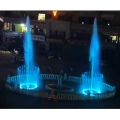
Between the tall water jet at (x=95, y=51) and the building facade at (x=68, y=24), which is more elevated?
the building facade at (x=68, y=24)

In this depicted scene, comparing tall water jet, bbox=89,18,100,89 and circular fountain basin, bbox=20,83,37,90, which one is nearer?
circular fountain basin, bbox=20,83,37,90

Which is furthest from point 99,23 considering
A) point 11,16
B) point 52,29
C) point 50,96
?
point 50,96

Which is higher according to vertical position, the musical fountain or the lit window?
the lit window

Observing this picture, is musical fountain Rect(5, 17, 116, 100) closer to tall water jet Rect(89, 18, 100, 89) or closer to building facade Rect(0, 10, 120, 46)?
tall water jet Rect(89, 18, 100, 89)

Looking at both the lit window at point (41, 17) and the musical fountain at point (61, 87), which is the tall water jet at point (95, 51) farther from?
the lit window at point (41, 17)

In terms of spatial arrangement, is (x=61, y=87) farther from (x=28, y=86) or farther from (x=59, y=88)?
(x=28, y=86)

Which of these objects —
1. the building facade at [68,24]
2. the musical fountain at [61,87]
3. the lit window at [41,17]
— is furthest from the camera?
the lit window at [41,17]

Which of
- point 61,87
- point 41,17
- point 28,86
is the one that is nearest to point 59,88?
point 61,87

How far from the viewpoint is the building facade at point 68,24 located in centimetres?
3091

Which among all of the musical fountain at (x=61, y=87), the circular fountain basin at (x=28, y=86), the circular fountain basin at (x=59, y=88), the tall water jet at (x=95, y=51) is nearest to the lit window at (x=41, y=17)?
the tall water jet at (x=95, y=51)

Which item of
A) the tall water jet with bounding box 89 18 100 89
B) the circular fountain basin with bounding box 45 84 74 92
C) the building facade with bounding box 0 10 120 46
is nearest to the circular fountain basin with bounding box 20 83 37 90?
the circular fountain basin with bounding box 45 84 74 92

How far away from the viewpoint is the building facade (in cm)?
3091
